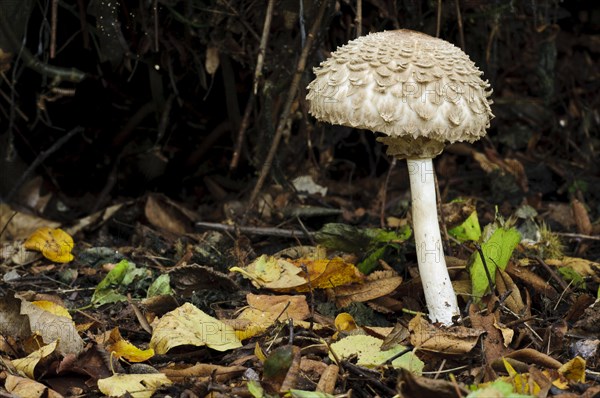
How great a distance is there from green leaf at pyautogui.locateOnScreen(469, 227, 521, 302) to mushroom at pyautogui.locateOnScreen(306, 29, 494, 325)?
436mm

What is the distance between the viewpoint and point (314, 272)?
3.03 meters

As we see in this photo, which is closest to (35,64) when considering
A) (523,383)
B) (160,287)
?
(160,287)

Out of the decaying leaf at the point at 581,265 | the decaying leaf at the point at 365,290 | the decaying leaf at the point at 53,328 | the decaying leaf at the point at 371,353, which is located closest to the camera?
the decaying leaf at the point at 371,353

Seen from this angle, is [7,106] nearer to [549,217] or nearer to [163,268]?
[163,268]

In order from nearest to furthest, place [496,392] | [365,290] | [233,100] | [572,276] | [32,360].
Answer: [496,392]
[32,360]
[365,290]
[572,276]
[233,100]

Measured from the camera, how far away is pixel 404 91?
2365 millimetres

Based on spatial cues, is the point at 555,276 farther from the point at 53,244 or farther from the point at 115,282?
the point at 53,244

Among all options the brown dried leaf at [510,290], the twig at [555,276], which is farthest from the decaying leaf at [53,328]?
the twig at [555,276]

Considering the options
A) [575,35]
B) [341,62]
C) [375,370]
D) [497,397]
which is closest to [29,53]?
[341,62]

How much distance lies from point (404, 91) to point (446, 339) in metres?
0.81

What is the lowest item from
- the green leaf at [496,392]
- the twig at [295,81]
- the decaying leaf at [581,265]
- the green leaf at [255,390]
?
the decaying leaf at [581,265]

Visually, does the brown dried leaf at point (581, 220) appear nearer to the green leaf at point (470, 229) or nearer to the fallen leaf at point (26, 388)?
the green leaf at point (470, 229)

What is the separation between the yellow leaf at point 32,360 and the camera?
2.34m

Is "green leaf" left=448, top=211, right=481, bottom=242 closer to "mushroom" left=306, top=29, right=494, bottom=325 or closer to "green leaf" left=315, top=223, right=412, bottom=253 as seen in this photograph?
A: "green leaf" left=315, top=223, right=412, bottom=253
